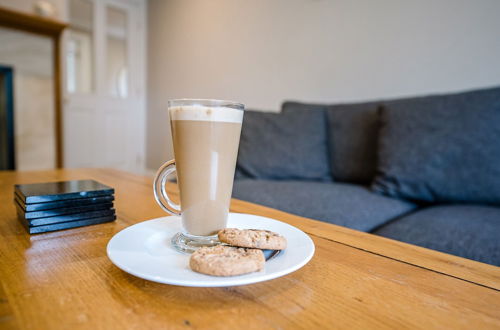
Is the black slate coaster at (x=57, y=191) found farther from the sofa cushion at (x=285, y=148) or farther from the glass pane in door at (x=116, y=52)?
the glass pane in door at (x=116, y=52)

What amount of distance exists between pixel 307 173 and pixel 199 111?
4.31 ft

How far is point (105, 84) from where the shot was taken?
4176 mm

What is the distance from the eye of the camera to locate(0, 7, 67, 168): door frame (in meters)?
3.42

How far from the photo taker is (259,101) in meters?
2.98

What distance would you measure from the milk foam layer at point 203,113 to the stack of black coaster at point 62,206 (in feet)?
0.85

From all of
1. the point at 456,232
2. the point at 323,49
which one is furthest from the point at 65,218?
the point at 323,49

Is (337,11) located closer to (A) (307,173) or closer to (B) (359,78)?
(B) (359,78)

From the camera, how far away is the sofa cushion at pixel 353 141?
1651mm

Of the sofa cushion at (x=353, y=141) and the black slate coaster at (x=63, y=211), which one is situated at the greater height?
the sofa cushion at (x=353, y=141)

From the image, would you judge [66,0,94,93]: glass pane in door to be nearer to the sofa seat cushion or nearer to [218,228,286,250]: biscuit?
the sofa seat cushion

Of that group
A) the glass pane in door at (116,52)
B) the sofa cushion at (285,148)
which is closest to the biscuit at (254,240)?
the sofa cushion at (285,148)

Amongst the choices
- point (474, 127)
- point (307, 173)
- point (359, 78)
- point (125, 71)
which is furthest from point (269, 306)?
point (125, 71)

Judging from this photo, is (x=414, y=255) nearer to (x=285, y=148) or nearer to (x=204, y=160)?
(x=204, y=160)

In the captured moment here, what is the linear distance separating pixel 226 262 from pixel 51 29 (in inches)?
177
